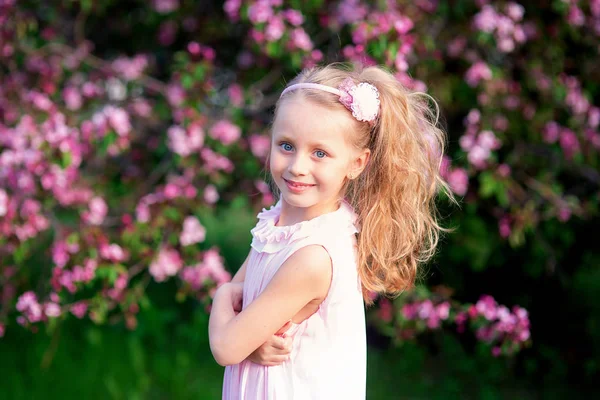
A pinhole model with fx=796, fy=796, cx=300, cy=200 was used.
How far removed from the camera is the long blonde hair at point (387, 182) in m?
1.81

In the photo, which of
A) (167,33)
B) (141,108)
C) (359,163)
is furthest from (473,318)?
(167,33)

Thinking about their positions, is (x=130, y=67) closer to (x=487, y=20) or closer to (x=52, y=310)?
(x=52, y=310)

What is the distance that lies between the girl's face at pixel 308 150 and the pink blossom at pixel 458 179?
1.82m

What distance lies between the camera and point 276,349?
173 centimetres

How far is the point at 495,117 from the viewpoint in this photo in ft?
12.2

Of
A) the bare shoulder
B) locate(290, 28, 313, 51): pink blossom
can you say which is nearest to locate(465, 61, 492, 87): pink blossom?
locate(290, 28, 313, 51): pink blossom

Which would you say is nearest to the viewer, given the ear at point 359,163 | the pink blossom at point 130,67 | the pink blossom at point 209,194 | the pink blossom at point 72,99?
the ear at point 359,163

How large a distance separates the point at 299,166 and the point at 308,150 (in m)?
0.04

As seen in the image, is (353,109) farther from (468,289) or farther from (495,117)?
(468,289)

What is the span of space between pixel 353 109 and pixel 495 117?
2138 mm

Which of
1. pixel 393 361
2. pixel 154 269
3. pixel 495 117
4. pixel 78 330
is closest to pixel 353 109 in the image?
pixel 154 269

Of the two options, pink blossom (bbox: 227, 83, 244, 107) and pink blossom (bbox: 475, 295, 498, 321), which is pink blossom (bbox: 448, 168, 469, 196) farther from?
pink blossom (bbox: 227, 83, 244, 107)

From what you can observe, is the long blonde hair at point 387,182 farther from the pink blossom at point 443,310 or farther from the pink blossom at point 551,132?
the pink blossom at point 551,132

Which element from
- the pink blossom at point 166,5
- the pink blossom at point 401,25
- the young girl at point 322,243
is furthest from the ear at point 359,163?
the pink blossom at point 166,5
